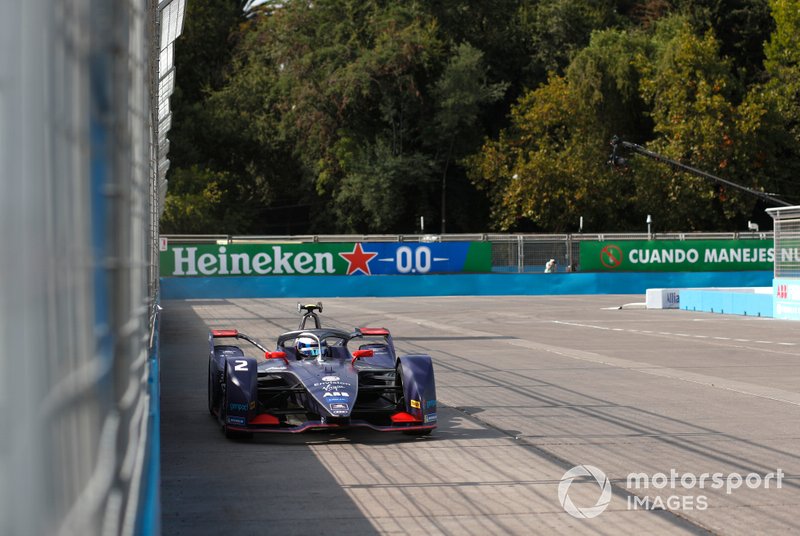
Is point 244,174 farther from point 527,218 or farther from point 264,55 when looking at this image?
point 527,218

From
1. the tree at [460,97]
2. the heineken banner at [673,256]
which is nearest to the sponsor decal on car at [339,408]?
the heineken banner at [673,256]

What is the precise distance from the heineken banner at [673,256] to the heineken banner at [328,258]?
4.43m

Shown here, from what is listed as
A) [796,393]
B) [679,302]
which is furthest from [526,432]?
[679,302]

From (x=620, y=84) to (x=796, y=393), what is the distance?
47.7 m

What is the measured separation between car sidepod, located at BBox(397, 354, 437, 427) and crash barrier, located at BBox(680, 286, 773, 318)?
21.9 meters

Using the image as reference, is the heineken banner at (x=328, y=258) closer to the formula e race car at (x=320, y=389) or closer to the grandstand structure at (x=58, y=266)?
the formula e race car at (x=320, y=389)

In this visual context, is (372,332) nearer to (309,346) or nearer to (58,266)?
(309,346)

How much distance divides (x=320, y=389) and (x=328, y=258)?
3331 cm

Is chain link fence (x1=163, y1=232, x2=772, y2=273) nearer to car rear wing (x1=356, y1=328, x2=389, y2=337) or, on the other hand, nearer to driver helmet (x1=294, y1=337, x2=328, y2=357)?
car rear wing (x1=356, y1=328, x2=389, y2=337)

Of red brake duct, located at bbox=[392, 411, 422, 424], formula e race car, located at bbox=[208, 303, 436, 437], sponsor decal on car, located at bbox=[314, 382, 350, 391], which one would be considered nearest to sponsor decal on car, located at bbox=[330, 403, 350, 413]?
formula e race car, located at bbox=[208, 303, 436, 437]

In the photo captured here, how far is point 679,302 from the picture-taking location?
112ft

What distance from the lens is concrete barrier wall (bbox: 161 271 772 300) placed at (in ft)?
136

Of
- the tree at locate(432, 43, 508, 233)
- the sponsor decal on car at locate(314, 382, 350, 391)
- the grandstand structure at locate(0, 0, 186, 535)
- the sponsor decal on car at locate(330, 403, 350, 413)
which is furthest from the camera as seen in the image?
the tree at locate(432, 43, 508, 233)

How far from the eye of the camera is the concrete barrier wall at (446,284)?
1635 inches
